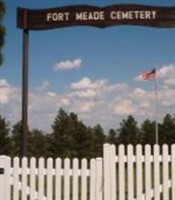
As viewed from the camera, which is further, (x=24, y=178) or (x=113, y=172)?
(x=24, y=178)

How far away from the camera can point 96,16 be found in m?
10.6

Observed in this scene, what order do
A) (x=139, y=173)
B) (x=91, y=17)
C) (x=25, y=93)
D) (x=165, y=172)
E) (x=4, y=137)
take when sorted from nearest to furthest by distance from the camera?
(x=139, y=173), (x=165, y=172), (x=25, y=93), (x=91, y=17), (x=4, y=137)

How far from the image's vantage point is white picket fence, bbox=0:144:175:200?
842 cm

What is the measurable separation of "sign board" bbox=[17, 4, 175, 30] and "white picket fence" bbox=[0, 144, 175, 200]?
306 cm

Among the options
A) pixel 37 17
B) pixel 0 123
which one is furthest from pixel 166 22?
pixel 0 123

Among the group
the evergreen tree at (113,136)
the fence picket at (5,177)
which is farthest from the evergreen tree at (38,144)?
the fence picket at (5,177)

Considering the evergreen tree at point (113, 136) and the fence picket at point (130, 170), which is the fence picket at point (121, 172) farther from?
the evergreen tree at point (113, 136)

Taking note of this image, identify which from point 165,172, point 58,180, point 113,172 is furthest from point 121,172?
point 58,180

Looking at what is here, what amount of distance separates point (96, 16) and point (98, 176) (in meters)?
3.49

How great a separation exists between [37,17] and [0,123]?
25.1m

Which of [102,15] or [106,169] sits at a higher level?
[102,15]

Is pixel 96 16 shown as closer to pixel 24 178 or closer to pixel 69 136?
pixel 24 178

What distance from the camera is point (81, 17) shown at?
34.5 feet

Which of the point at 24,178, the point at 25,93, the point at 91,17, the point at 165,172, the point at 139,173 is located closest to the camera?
the point at 139,173
